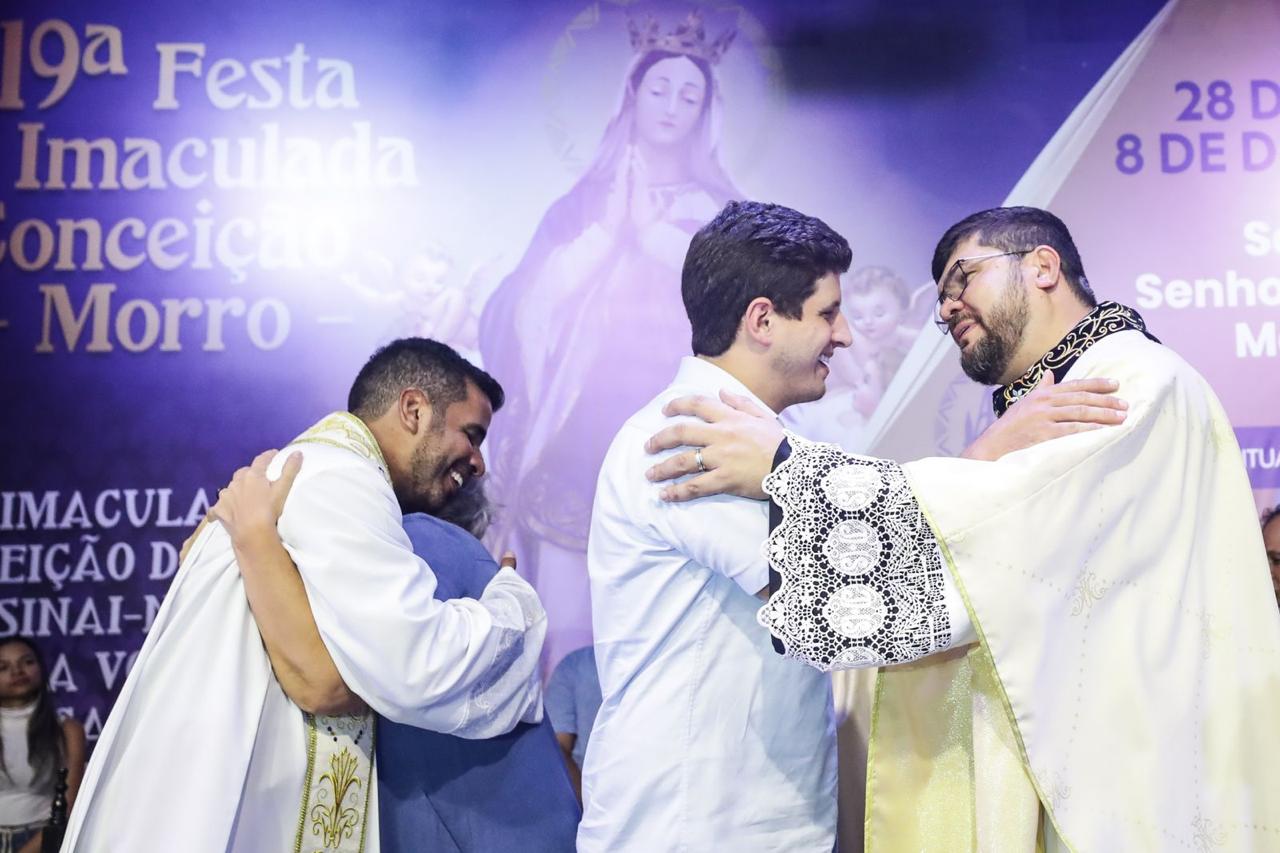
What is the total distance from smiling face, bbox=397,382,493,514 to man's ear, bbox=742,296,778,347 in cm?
80

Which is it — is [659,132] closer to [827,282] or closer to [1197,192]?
[1197,192]

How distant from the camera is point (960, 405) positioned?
492 centimetres

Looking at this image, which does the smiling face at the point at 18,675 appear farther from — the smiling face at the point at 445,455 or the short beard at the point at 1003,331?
the short beard at the point at 1003,331

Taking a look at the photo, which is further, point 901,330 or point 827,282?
point 901,330

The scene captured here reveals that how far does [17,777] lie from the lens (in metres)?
4.72

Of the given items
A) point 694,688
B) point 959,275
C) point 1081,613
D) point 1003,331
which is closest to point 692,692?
point 694,688

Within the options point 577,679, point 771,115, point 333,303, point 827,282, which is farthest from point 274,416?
point 827,282

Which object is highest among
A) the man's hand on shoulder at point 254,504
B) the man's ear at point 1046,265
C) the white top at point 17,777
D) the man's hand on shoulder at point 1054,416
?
the man's ear at point 1046,265

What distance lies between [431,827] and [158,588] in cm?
285

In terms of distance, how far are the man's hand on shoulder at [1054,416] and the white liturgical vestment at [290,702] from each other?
1020mm

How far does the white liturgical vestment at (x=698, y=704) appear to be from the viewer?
2.05m

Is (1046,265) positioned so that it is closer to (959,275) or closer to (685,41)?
(959,275)

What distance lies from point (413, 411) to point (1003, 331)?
1.33 m

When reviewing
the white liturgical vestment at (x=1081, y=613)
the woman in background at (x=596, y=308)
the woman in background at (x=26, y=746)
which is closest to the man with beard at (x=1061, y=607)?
the white liturgical vestment at (x=1081, y=613)
